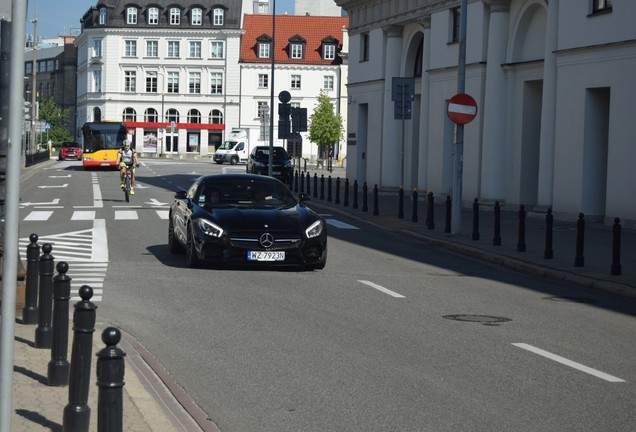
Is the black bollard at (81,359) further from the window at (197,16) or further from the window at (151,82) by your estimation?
the window at (197,16)

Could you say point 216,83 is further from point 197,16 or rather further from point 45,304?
Result: point 45,304

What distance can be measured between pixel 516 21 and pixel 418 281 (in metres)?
19.1

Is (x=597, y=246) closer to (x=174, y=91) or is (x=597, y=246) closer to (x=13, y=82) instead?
(x=13, y=82)

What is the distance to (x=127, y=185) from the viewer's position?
35.9 metres

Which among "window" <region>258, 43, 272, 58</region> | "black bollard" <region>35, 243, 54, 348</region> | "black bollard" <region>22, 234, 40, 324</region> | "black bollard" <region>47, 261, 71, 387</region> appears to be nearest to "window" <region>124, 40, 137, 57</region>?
"window" <region>258, 43, 272, 58</region>

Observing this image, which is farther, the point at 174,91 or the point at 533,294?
the point at 174,91

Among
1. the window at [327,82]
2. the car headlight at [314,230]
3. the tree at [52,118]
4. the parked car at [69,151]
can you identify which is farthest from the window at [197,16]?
the car headlight at [314,230]

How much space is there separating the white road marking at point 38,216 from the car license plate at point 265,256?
12.6 m

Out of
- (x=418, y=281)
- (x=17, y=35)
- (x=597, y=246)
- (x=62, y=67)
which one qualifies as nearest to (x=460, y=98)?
(x=597, y=246)

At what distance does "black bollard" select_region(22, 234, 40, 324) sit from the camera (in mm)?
10750

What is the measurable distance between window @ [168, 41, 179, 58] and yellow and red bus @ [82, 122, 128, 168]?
5428 cm

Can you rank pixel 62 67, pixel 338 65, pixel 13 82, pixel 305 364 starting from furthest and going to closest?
1. pixel 62 67
2. pixel 338 65
3. pixel 305 364
4. pixel 13 82

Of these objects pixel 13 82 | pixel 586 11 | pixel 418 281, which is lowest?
pixel 418 281

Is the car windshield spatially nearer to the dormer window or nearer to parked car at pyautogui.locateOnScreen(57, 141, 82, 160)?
parked car at pyautogui.locateOnScreen(57, 141, 82, 160)
